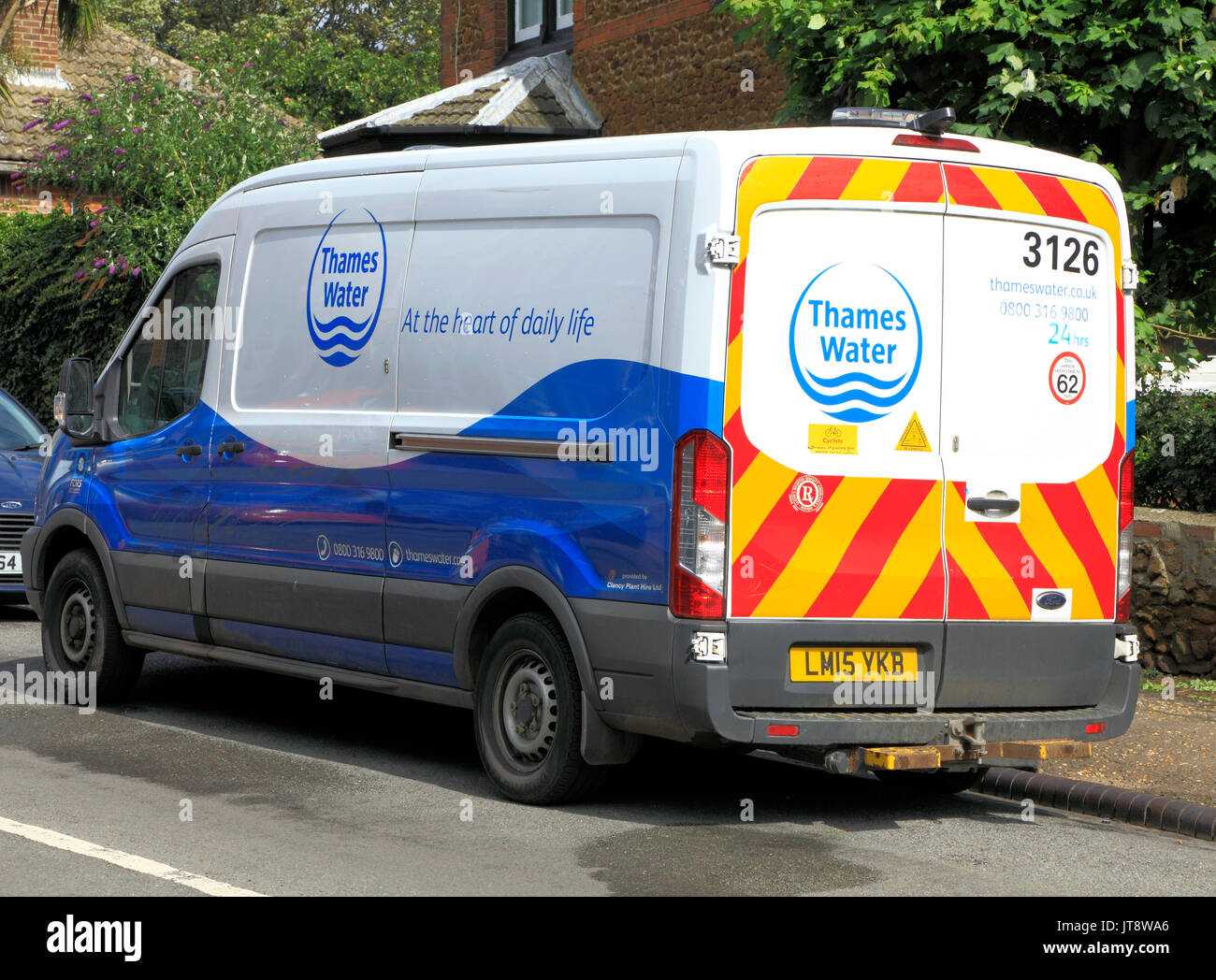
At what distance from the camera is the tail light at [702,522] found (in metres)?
6.51

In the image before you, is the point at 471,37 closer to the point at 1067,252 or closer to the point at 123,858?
the point at 1067,252

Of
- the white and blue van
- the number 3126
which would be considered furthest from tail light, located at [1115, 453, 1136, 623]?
the number 3126

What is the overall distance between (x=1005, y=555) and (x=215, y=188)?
42.8 ft

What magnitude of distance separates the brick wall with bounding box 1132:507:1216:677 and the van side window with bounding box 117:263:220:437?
581cm

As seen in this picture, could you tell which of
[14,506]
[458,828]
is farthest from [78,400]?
[458,828]

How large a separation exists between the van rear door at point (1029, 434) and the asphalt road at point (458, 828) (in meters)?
0.74

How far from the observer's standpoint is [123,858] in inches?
243

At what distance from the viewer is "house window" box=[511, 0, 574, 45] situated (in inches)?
800

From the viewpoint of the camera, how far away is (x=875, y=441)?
22.2ft

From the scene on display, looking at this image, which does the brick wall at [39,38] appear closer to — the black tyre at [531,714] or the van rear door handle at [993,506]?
the black tyre at [531,714]

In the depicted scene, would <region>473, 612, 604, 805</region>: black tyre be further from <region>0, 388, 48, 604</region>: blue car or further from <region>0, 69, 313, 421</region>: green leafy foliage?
<region>0, 69, 313, 421</region>: green leafy foliage

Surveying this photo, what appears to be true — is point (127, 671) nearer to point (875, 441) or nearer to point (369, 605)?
point (369, 605)

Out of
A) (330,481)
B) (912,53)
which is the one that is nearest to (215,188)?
(912,53)

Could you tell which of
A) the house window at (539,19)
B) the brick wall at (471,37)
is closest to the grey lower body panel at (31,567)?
the house window at (539,19)
